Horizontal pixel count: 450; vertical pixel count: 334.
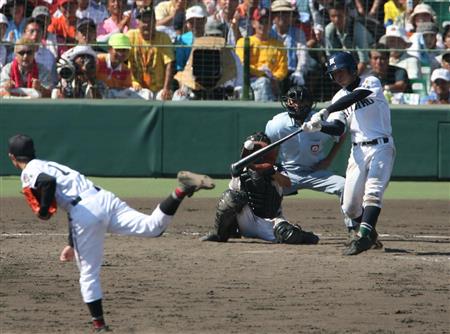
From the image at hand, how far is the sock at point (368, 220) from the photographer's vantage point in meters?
9.55

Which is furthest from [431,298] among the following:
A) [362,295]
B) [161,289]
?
[161,289]

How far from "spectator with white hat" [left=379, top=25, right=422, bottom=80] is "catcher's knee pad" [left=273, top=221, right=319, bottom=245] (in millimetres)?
4724

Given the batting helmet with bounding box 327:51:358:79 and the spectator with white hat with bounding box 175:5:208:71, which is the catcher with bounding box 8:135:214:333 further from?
the spectator with white hat with bounding box 175:5:208:71

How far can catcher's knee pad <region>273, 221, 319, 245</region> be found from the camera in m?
10.4

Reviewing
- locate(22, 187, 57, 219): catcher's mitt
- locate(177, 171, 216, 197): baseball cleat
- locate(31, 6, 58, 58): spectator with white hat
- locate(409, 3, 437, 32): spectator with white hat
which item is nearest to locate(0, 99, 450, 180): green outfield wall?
locate(31, 6, 58, 58): spectator with white hat

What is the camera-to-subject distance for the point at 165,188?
48.0ft

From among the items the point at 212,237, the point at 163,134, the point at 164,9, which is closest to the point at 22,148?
the point at 212,237

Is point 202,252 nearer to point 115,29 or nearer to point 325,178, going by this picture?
point 325,178

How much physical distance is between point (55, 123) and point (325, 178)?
18.0 ft

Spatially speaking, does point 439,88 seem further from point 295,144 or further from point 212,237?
point 212,237

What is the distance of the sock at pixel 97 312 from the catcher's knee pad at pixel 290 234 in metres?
4.08

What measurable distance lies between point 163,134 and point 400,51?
10.9 ft

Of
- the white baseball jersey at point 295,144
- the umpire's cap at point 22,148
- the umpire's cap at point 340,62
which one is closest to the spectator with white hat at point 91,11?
the white baseball jersey at point 295,144

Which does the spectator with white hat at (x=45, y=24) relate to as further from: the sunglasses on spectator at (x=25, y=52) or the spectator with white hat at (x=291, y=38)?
the spectator with white hat at (x=291, y=38)
